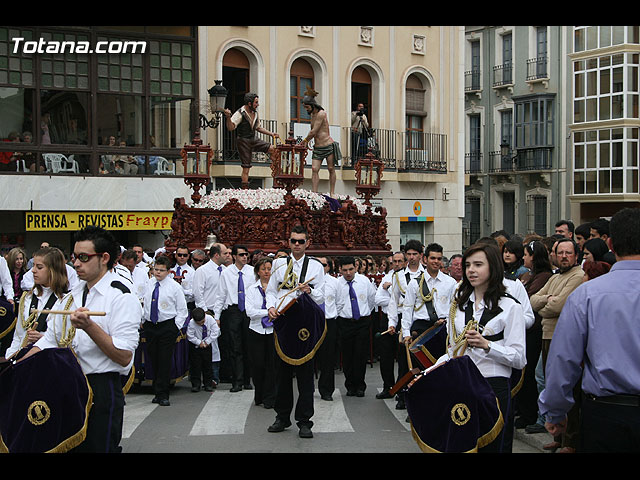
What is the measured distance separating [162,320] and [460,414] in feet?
21.3

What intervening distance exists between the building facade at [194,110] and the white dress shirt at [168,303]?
511 inches

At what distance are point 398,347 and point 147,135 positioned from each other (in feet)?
49.6

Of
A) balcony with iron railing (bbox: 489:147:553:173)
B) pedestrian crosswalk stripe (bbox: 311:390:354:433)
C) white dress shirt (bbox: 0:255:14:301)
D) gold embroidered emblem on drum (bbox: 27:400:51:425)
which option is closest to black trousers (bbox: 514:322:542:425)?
pedestrian crosswalk stripe (bbox: 311:390:354:433)

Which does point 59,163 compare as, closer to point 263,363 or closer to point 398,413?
point 263,363

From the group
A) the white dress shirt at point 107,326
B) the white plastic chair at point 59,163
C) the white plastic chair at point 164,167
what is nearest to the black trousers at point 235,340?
the white dress shirt at point 107,326

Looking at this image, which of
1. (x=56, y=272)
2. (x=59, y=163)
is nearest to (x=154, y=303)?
(x=56, y=272)

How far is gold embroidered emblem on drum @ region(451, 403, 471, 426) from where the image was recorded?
224 inches

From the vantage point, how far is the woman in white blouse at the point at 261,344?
35.8 feet

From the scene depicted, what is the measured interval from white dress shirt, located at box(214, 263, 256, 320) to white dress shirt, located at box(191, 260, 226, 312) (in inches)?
7.8

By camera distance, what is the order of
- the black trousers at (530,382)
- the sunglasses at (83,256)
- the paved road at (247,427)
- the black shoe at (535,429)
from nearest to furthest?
1. the sunglasses at (83,256)
2. the paved road at (247,427)
3. the black shoe at (535,429)
4. the black trousers at (530,382)

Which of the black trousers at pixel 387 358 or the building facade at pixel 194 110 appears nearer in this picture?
the black trousers at pixel 387 358

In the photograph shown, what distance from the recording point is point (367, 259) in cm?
1600

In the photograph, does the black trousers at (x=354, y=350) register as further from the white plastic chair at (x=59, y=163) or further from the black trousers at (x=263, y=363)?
the white plastic chair at (x=59, y=163)
